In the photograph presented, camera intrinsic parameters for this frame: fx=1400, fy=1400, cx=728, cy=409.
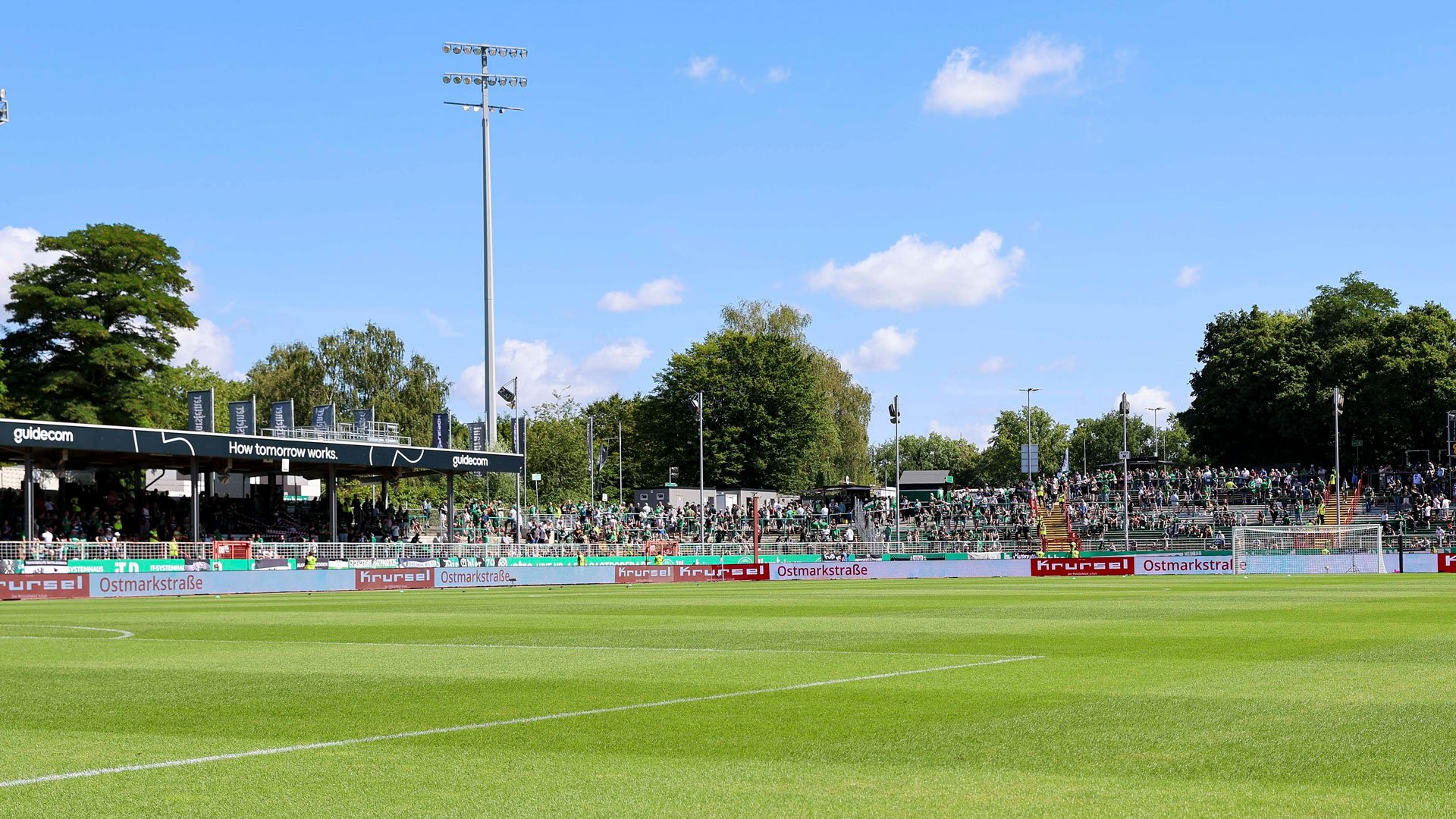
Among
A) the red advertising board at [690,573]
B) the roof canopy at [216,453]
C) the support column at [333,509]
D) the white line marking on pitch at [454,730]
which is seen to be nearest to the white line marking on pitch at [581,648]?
the white line marking on pitch at [454,730]

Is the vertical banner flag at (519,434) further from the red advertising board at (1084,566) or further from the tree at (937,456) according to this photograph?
the tree at (937,456)

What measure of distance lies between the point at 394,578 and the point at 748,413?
→ 6388 centimetres

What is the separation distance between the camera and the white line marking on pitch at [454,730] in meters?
8.08

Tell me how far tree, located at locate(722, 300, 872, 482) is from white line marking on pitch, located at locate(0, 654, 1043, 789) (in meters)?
98.3

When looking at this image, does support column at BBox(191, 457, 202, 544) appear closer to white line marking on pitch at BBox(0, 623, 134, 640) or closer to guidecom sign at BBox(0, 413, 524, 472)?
guidecom sign at BBox(0, 413, 524, 472)

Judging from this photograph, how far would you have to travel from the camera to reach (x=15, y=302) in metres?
73.1

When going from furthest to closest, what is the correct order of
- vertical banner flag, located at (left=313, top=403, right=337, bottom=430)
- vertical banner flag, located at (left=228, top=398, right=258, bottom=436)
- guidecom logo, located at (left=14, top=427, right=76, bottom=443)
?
vertical banner flag, located at (left=313, top=403, right=337, bottom=430)
vertical banner flag, located at (left=228, top=398, right=258, bottom=436)
guidecom logo, located at (left=14, top=427, right=76, bottom=443)

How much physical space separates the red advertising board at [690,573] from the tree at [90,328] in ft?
122

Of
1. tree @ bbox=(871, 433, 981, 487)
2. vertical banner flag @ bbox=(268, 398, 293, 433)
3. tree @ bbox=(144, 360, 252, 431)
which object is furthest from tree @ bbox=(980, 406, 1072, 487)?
vertical banner flag @ bbox=(268, 398, 293, 433)

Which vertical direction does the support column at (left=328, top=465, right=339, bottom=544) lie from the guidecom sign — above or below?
below

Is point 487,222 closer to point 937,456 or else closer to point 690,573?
point 690,573

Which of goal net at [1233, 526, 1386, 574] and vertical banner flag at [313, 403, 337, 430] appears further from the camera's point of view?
vertical banner flag at [313, 403, 337, 430]

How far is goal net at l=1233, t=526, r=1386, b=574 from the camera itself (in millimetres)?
52344

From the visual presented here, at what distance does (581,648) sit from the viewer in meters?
17.3
